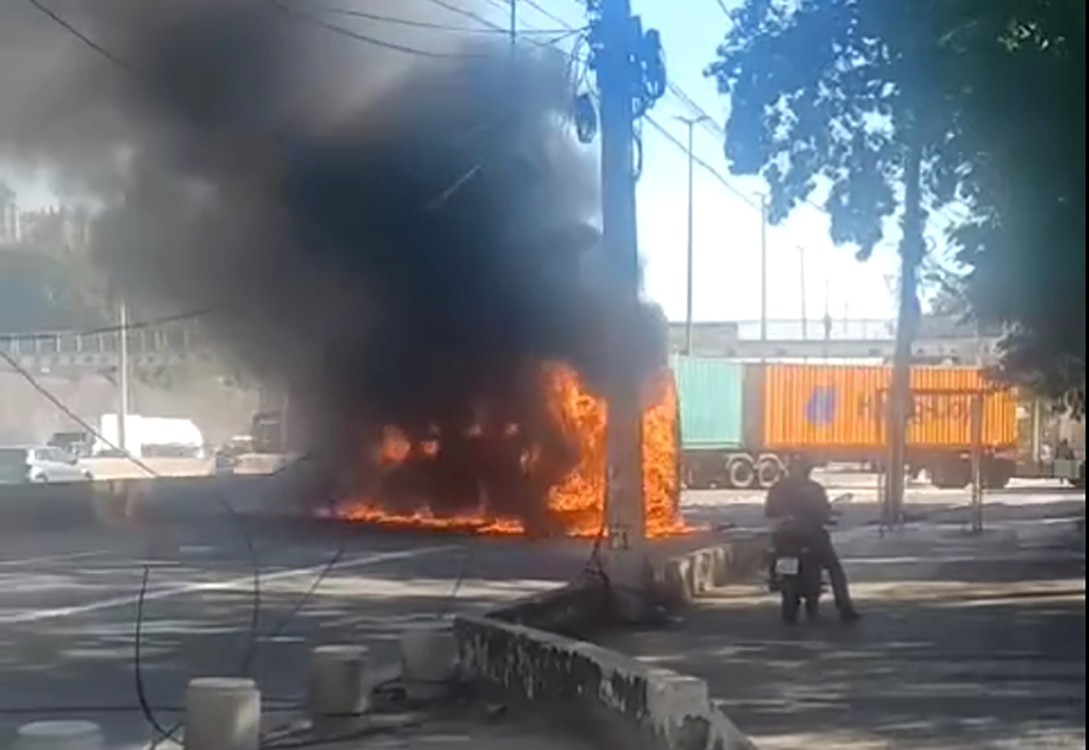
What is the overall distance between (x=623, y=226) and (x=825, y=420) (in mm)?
20193

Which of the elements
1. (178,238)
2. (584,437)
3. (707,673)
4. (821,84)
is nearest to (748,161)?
A: (821,84)

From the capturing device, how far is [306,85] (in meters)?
26.5

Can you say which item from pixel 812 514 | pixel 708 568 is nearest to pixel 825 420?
pixel 708 568

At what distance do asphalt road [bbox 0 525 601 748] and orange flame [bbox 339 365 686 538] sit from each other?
1.06 metres

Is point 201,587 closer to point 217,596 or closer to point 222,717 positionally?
point 217,596

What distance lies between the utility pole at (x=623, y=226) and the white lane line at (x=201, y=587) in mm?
4745

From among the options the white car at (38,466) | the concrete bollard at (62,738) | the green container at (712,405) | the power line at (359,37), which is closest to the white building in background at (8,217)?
the white car at (38,466)

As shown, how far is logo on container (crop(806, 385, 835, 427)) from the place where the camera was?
32.6m

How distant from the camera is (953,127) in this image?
9062 millimetres

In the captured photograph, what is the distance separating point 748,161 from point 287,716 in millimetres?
5446

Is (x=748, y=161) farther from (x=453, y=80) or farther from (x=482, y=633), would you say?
(x=453, y=80)

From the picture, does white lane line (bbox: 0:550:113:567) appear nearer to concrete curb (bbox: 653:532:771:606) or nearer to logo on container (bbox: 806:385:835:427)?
concrete curb (bbox: 653:532:771:606)

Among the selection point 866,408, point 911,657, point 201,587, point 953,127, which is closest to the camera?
point 953,127

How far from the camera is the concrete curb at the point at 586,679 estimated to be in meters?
7.13
